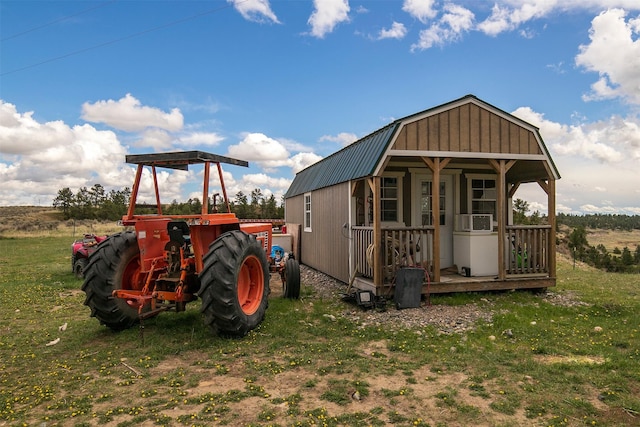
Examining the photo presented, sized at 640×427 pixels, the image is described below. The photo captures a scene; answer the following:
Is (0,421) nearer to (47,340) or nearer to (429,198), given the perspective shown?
(47,340)

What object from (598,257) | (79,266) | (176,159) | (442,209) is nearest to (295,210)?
(442,209)

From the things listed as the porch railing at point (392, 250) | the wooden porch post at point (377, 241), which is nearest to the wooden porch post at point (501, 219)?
the porch railing at point (392, 250)

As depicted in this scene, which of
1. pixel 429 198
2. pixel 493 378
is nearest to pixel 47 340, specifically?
pixel 493 378

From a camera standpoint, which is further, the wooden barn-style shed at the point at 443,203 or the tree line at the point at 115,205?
the tree line at the point at 115,205

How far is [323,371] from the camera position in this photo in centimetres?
436

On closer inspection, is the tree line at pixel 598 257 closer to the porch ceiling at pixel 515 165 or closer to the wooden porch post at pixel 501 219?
the porch ceiling at pixel 515 165

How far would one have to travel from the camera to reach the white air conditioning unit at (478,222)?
29.8 ft

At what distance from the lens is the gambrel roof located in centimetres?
787

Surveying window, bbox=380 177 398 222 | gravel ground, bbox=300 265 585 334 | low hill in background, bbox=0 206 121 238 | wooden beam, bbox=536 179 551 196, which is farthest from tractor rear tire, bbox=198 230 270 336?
low hill in background, bbox=0 206 121 238

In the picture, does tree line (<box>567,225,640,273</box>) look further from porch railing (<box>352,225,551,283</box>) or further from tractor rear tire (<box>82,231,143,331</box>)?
tractor rear tire (<box>82,231,143,331</box>)

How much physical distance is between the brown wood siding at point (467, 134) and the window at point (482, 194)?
65.0 inches

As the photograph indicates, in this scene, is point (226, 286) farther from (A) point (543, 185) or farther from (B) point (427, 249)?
(A) point (543, 185)

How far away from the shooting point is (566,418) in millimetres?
3344

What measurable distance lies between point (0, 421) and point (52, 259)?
49.0 ft
